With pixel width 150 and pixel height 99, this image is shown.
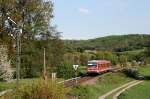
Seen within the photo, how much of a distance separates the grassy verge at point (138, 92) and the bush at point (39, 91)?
91.5ft

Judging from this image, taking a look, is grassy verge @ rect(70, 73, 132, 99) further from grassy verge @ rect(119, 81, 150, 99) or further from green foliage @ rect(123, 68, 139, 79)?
grassy verge @ rect(119, 81, 150, 99)

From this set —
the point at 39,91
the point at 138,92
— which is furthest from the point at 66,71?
the point at 39,91

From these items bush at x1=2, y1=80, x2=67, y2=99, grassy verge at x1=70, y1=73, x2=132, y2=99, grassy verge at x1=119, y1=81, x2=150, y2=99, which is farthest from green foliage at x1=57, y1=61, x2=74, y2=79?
bush at x1=2, y1=80, x2=67, y2=99

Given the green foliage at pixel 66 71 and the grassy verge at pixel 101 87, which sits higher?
the green foliage at pixel 66 71

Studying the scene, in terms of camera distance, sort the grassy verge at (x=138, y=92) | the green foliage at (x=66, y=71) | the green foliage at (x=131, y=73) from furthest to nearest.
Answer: the green foliage at (x=131, y=73)
the green foliage at (x=66, y=71)
the grassy verge at (x=138, y=92)

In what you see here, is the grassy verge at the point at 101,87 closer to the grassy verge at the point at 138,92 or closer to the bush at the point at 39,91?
the grassy verge at the point at 138,92

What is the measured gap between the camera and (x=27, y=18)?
3145 inches

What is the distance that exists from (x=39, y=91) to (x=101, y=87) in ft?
120

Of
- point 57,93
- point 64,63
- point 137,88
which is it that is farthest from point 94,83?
point 57,93

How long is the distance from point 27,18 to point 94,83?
61.4 ft

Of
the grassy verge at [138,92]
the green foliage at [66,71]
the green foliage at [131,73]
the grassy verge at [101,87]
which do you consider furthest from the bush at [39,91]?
the green foliage at [131,73]

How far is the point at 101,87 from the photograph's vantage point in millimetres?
66438

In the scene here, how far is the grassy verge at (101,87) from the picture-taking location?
53281 mm

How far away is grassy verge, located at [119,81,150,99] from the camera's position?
59.3 metres
